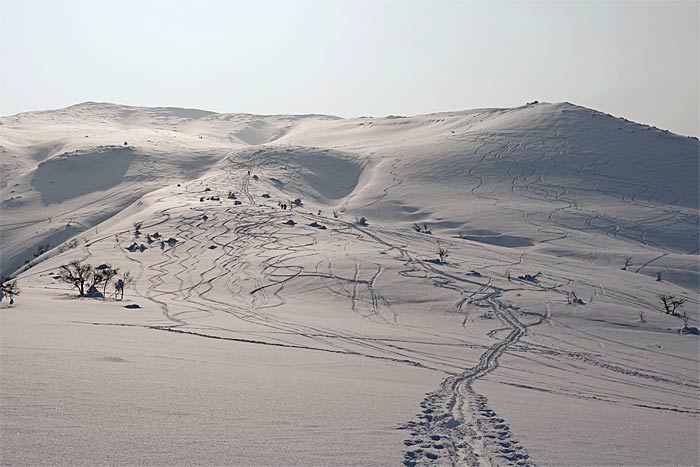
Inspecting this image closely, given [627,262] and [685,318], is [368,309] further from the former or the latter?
[627,262]

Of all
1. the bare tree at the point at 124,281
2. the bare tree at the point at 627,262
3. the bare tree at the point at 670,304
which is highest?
the bare tree at the point at 627,262

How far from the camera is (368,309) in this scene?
14.6 metres

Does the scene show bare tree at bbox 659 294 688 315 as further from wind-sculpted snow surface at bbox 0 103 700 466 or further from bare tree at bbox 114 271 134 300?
bare tree at bbox 114 271 134 300

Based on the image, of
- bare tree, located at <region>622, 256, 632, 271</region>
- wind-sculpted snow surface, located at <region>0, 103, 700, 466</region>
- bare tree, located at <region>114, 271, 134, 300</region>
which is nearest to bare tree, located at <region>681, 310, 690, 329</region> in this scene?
wind-sculpted snow surface, located at <region>0, 103, 700, 466</region>

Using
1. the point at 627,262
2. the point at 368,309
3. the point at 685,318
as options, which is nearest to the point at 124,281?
the point at 368,309

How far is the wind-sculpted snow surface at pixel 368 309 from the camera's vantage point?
5.14 metres

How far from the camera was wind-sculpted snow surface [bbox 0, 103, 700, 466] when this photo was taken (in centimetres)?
514

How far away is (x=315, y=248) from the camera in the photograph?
2075 cm

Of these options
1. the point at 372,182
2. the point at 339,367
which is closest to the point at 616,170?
the point at 372,182

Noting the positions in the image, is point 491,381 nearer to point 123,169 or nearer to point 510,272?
point 510,272

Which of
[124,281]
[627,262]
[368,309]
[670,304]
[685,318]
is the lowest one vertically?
[124,281]

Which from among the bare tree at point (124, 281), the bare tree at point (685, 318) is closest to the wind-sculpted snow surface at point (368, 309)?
the bare tree at point (685, 318)

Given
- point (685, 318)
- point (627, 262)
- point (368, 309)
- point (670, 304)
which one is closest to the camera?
point (685, 318)

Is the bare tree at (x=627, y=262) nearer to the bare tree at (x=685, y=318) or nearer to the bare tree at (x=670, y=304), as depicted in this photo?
the bare tree at (x=670, y=304)
